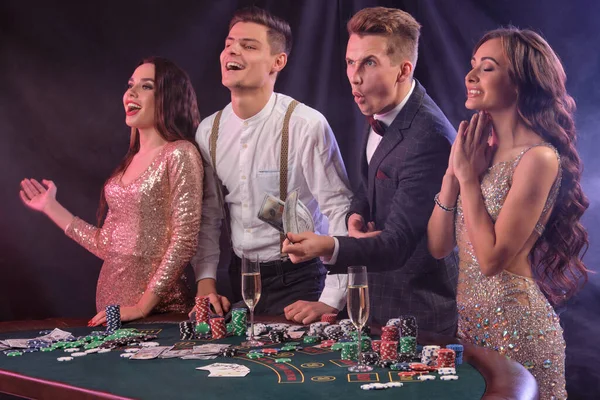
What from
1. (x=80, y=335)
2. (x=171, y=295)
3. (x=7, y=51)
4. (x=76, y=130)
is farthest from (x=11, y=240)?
(x=80, y=335)

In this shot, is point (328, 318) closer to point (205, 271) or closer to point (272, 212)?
point (272, 212)

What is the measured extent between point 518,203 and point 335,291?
1073 millimetres

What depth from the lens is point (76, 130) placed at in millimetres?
5031

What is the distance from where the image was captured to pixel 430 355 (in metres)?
2.32

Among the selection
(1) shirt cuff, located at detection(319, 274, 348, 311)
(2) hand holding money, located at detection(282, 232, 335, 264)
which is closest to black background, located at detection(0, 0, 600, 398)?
(1) shirt cuff, located at detection(319, 274, 348, 311)

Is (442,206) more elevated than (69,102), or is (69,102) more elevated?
(69,102)

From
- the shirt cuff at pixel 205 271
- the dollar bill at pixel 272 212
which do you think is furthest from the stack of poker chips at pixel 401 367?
the shirt cuff at pixel 205 271

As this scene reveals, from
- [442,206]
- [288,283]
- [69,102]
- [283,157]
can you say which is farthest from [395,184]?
[69,102]

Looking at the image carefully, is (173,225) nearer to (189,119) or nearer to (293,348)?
(189,119)

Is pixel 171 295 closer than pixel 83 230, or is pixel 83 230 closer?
pixel 171 295

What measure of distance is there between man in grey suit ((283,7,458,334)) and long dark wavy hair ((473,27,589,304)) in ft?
1.65

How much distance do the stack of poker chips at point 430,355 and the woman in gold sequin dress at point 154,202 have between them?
1.63 metres

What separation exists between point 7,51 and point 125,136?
2.88 ft

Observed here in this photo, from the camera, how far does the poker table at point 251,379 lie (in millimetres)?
2094
